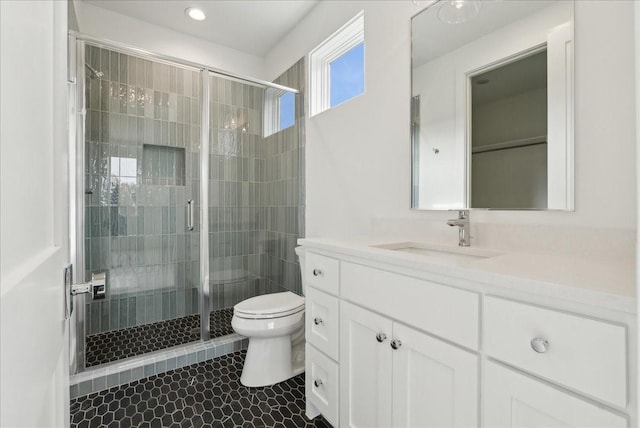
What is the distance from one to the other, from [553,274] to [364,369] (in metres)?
0.73

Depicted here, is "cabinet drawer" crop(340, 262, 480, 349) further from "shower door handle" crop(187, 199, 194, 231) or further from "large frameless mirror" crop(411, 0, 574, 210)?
"shower door handle" crop(187, 199, 194, 231)

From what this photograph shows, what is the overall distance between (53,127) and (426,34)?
1.71 metres

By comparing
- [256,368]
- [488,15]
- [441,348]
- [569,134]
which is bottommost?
[256,368]

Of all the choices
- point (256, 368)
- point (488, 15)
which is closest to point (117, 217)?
point (256, 368)

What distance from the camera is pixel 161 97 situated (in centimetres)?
260

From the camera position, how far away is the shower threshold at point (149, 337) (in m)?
2.11

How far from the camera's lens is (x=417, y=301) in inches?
38.9

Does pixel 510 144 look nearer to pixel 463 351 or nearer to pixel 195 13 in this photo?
pixel 463 351

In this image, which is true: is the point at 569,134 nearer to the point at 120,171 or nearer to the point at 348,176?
the point at 348,176

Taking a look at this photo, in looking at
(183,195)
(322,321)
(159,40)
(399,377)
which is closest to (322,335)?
(322,321)

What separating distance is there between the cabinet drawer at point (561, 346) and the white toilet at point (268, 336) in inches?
50.6

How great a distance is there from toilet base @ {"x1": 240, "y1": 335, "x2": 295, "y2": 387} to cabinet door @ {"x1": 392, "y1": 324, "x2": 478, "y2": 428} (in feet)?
3.26

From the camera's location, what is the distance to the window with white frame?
2.23m

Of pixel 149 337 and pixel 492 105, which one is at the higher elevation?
pixel 492 105
